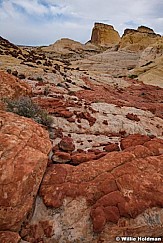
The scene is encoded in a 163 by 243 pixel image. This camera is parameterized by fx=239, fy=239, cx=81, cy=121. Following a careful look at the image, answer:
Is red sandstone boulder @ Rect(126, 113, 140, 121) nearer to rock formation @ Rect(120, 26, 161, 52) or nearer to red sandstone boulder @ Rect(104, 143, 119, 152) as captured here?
red sandstone boulder @ Rect(104, 143, 119, 152)

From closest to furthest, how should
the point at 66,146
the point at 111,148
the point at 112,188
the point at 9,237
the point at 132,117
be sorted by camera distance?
the point at 9,237 < the point at 112,188 < the point at 66,146 < the point at 111,148 < the point at 132,117

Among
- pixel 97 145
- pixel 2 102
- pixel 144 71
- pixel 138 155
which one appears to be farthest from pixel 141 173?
pixel 144 71

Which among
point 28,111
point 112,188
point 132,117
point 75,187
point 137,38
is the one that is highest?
point 137,38

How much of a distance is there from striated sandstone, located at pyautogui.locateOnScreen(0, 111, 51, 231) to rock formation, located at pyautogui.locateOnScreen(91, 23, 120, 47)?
10020 cm

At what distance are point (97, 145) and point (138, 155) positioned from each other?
1.54 m

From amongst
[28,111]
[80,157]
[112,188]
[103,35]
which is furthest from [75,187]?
[103,35]

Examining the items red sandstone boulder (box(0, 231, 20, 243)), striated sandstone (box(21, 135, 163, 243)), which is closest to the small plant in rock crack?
striated sandstone (box(21, 135, 163, 243))

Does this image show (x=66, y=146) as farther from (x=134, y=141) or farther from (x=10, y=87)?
(x=10, y=87)

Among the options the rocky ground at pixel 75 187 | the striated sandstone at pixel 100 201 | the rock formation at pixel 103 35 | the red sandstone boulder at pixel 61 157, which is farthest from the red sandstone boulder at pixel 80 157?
the rock formation at pixel 103 35

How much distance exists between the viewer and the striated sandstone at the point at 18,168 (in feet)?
14.2

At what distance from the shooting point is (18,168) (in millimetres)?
4652

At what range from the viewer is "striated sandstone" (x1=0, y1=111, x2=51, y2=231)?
14.2 feet

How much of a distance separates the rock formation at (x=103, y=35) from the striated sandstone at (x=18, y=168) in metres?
100

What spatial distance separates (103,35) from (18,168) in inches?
4082
